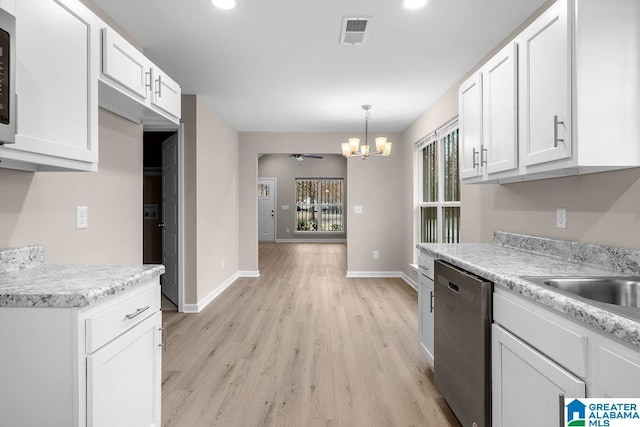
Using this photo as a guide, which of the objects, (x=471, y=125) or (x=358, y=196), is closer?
(x=471, y=125)

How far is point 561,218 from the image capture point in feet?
7.05

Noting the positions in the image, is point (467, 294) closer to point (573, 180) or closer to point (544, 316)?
point (544, 316)

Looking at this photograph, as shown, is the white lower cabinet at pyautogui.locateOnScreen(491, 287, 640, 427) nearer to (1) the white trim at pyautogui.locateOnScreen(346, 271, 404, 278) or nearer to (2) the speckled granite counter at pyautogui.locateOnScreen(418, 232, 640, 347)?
(2) the speckled granite counter at pyautogui.locateOnScreen(418, 232, 640, 347)

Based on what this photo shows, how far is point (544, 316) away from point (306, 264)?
641cm

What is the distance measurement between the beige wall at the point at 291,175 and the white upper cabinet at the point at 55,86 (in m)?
10.3

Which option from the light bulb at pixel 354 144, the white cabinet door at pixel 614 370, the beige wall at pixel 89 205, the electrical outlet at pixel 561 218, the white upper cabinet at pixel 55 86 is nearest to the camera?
the white cabinet door at pixel 614 370

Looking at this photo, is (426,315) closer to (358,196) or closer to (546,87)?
(546,87)

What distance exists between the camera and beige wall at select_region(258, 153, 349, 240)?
39.2ft

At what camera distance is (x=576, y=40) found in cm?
153

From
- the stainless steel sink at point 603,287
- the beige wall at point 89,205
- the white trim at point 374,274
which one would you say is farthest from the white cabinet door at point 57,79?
the white trim at point 374,274

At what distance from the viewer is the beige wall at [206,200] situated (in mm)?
4172

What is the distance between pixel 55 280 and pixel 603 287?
220cm

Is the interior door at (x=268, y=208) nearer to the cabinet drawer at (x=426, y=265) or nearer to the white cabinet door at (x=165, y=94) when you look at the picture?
the white cabinet door at (x=165, y=94)

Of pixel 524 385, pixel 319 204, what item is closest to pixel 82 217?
pixel 524 385
